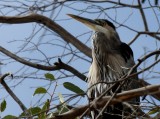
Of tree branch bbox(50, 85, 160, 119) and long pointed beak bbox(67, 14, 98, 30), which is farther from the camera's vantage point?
long pointed beak bbox(67, 14, 98, 30)

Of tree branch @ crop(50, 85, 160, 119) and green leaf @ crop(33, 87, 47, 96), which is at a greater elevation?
green leaf @ crop(33, 87, 47, 96)

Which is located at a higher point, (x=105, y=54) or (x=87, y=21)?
(x=87, y=21)

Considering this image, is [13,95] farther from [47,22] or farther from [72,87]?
[47,22]

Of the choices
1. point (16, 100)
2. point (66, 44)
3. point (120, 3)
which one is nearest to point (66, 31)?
point (66, 44)

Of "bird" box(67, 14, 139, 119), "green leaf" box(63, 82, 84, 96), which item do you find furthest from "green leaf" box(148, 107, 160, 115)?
"bird" box(67, 14, 139, 119)

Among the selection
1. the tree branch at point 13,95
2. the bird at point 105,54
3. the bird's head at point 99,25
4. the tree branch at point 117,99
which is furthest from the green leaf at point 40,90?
the bird's head at point 99,25

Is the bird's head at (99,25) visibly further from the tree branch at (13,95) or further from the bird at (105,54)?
the tree branch at (13,95)

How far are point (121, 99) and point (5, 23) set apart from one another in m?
1.28

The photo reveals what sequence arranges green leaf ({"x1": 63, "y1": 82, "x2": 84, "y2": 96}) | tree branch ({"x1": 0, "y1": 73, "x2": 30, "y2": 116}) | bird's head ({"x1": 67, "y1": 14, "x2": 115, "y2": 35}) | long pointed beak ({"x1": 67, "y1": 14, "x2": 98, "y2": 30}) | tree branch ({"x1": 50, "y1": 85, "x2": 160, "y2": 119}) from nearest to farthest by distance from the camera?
tree branch ({"x1": 50, "y1": 85, "x2": 160, "y2": 119})
tree branch ({"x1": 0, "y1": 73, "x2": 30, "y2": 116})
green leaf ({"x1": 63, "y1": 82, "x2": 84, "y2": 96})
long pointed beak ({"x1": 67, "y1": 14, "x2": 98, "y2": 30})
bird's head ({"x1": 67, "y1": 14, "x2": 115, "y2": 35})

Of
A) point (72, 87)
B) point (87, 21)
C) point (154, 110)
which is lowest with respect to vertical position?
point (154, 110)

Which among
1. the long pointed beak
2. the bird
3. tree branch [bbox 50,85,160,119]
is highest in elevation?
the long pointed beak

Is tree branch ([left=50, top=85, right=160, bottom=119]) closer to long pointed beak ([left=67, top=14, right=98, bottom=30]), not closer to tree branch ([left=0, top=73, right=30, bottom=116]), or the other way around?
tree branch ([left=0, top=73, right=30, bottom=116])

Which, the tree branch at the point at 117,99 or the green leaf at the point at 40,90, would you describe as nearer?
the tree branch at the point at 117,99

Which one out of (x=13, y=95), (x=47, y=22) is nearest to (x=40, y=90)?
(x=13, y=95)
